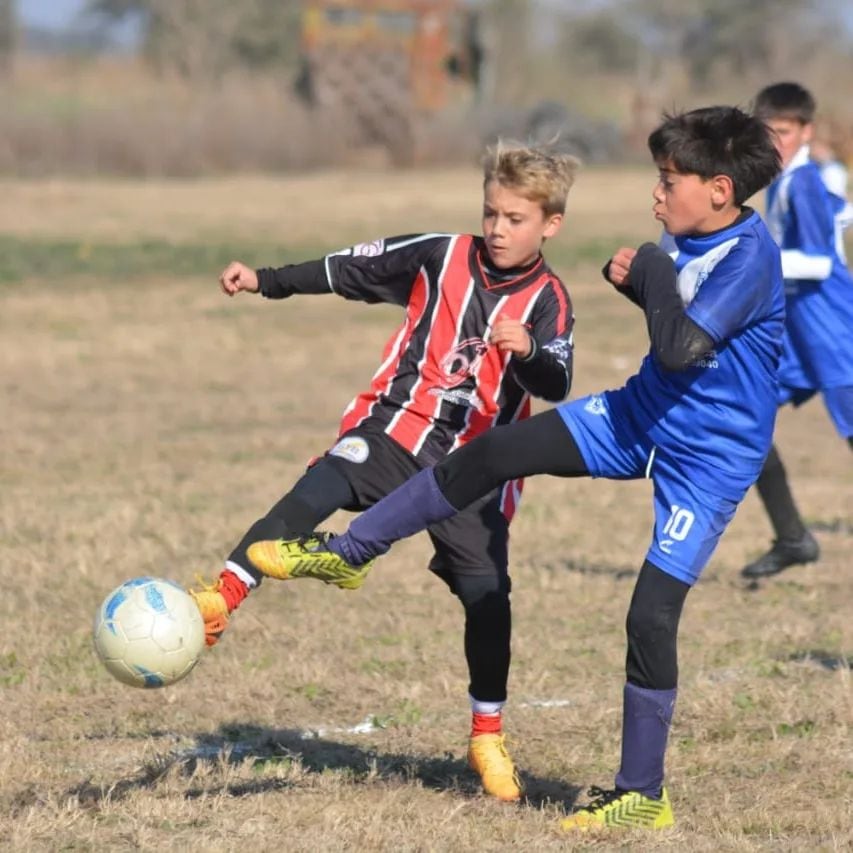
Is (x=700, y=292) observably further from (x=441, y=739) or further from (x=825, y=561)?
(x=825, y=561)

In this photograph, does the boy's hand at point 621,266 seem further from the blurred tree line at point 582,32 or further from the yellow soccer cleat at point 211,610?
the blurred tree line at point 582,32

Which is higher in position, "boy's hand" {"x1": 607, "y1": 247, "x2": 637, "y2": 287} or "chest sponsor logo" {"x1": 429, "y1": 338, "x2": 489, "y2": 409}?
"boy's hand" {"x1": 607, "y1": 247, "x2": 637, "y2": 287}

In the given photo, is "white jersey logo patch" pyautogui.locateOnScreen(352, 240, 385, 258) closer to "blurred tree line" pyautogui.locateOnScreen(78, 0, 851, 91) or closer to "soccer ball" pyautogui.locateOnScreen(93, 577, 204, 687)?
"soccer ball" pyautogui.locateOnScreen(93, 577, 204, 687)

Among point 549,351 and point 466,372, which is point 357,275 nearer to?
point 466,372

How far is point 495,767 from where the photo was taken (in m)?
5.57

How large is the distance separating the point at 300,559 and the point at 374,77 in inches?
1427

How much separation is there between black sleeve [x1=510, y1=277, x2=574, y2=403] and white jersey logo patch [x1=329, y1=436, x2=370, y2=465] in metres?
0.54

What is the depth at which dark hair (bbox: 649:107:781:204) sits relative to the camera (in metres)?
4.94

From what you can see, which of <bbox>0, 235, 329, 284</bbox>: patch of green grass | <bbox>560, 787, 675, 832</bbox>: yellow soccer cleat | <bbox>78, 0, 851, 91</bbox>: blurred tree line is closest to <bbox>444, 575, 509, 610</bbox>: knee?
<bbox>560, 787, 675, 832</bbox>: yellow soccer cleat

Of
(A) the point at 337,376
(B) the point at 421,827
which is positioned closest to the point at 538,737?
(B) the point at 421,827

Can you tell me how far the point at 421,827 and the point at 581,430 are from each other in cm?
123

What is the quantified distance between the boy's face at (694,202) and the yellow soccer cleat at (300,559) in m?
1.34

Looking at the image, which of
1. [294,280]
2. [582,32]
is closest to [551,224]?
[294,280]

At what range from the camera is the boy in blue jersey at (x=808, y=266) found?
25.5 ft
